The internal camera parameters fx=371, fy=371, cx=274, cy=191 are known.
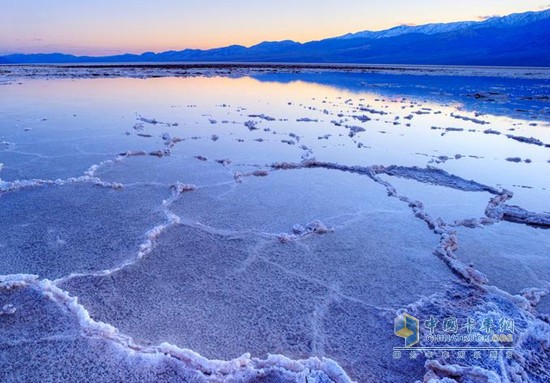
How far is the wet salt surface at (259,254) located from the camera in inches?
93.2

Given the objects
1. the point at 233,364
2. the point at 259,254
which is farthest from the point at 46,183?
the point at 233,364

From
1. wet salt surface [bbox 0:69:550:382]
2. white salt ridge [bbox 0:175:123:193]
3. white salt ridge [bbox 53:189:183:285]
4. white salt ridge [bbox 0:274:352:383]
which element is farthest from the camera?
white salt ridge [bbox 0:175:123:193]

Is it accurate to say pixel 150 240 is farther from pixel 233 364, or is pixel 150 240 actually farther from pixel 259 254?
pixel 233 364

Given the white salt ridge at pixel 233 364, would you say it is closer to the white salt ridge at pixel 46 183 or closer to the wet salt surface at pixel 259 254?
the wet salt surface at pixel 259 254

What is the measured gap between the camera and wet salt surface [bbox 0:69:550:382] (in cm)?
237

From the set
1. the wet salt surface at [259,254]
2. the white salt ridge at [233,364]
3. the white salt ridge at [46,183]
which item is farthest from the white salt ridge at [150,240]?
the white salt ridge at [46,183]

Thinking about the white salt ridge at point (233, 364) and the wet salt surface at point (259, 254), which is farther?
the wet salt surface at point (259, 254)

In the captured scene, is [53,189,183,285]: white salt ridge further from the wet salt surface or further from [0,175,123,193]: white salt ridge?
[0,175,123,193]: white salt ridge

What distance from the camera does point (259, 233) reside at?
3928 mm

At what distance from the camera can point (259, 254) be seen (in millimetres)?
3541

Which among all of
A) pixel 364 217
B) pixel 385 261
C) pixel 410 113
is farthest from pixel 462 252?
pixel 410 113

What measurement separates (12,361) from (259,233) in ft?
7.47

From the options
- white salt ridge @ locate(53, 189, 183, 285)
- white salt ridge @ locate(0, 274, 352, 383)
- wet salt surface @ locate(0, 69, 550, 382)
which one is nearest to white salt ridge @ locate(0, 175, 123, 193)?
wet salt surface @ locate(0, 69, 550, 382)

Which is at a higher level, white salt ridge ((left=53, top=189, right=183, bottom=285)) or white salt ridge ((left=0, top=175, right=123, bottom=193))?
white salt ridge ((left=0, top=175, right=123, bottom=193))
